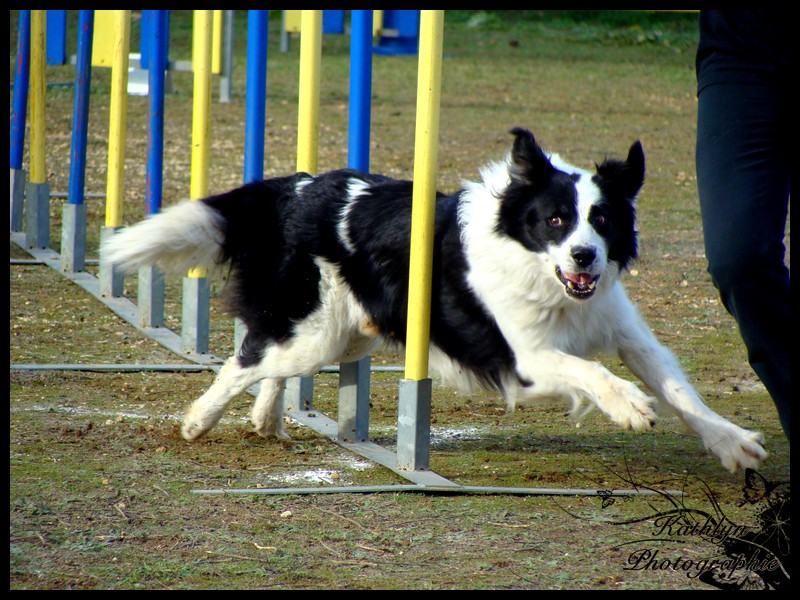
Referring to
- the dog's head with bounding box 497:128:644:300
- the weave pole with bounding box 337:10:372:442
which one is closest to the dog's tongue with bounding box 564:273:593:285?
the dog's head with bounding box 497:128:644:300

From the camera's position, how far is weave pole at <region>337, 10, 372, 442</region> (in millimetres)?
4789

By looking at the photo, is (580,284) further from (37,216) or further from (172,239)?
(37,216)

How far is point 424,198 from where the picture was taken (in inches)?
166

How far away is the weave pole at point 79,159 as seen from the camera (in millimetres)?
7516

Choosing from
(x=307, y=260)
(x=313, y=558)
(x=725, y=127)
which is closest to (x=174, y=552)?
(x=313, y=558)

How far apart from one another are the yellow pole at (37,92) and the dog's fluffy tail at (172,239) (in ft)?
12.0

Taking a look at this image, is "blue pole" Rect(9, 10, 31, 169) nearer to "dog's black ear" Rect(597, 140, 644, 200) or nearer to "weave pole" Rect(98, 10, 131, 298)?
"weave pole" Rect(98, 10, 131, 298)

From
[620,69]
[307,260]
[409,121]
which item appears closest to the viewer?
[307,260]

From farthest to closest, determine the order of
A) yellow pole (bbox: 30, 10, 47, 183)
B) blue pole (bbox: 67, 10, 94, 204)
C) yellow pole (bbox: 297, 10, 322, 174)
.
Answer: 1. yellow pole (bbox: 30, 10, 47, 183)
2. blue pole (bbox: 67, 10, 94, 204)
3. yellow pole (bbox: 297, 10, 322, 174)

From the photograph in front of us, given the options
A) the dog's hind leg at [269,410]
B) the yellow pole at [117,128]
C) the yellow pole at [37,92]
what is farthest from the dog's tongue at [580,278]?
the yellow pole at [37,92]

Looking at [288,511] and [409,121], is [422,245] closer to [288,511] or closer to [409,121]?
[288,511]

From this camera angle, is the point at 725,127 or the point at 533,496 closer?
the point at 725,127

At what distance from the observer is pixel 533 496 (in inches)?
160

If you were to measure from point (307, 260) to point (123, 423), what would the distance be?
3.61ft
